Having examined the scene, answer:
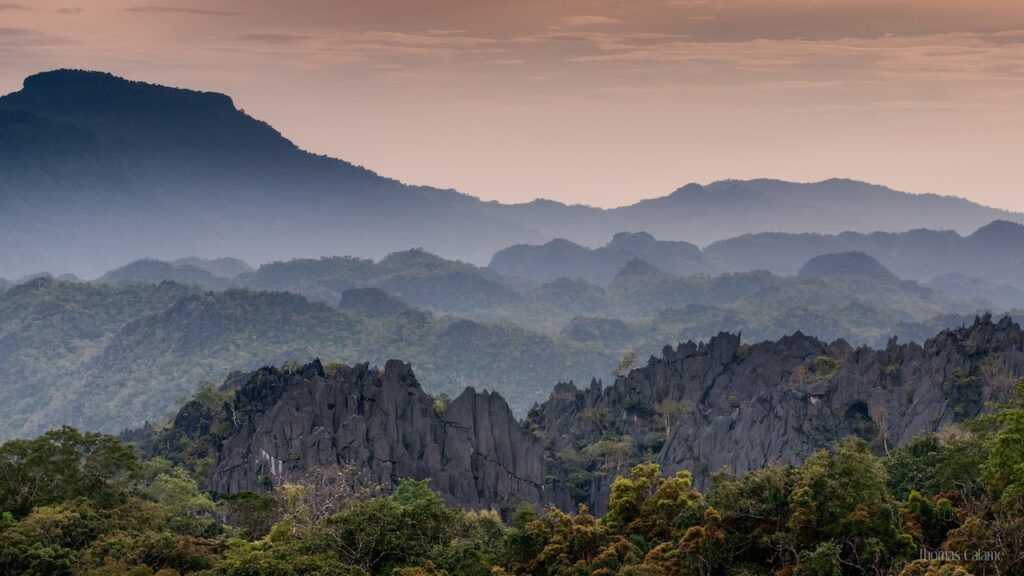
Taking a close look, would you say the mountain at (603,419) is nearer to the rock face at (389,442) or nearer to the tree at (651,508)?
the rock face at (389,442)

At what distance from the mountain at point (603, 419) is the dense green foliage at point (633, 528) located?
24708mm

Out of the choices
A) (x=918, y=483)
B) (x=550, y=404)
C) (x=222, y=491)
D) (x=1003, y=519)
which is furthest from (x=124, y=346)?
(x=1003, y=519)

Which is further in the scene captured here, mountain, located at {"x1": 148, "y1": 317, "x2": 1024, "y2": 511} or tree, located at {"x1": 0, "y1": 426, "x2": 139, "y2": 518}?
mountain, located at {"x1": 148, "y1": 317, "x2": 1024, "y2": 511}

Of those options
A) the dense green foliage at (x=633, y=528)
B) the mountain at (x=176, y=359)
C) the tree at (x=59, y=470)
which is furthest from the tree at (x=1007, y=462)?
the mountain at (x=176, y=359)

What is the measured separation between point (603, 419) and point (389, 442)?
76.6 feet

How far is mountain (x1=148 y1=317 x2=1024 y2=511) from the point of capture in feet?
246

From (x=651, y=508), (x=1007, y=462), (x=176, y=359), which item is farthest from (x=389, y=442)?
(x=176, y=359)

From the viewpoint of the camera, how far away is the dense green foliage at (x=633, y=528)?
115 feet

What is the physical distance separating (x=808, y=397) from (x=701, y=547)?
2030 inches

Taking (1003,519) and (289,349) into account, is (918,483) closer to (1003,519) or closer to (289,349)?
(1003,519)

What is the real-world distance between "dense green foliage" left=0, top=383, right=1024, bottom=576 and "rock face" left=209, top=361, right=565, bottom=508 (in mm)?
23213

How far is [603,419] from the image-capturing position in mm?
94250

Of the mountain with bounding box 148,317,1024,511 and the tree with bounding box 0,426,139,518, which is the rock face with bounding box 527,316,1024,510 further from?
the tree with bounding box 0,426,139,518

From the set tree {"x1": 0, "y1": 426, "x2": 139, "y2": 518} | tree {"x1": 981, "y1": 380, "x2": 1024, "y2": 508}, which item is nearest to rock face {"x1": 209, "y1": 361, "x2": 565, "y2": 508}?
tree {"x1": 0, "y1": 426, "x2": 139, "y2": 518}
